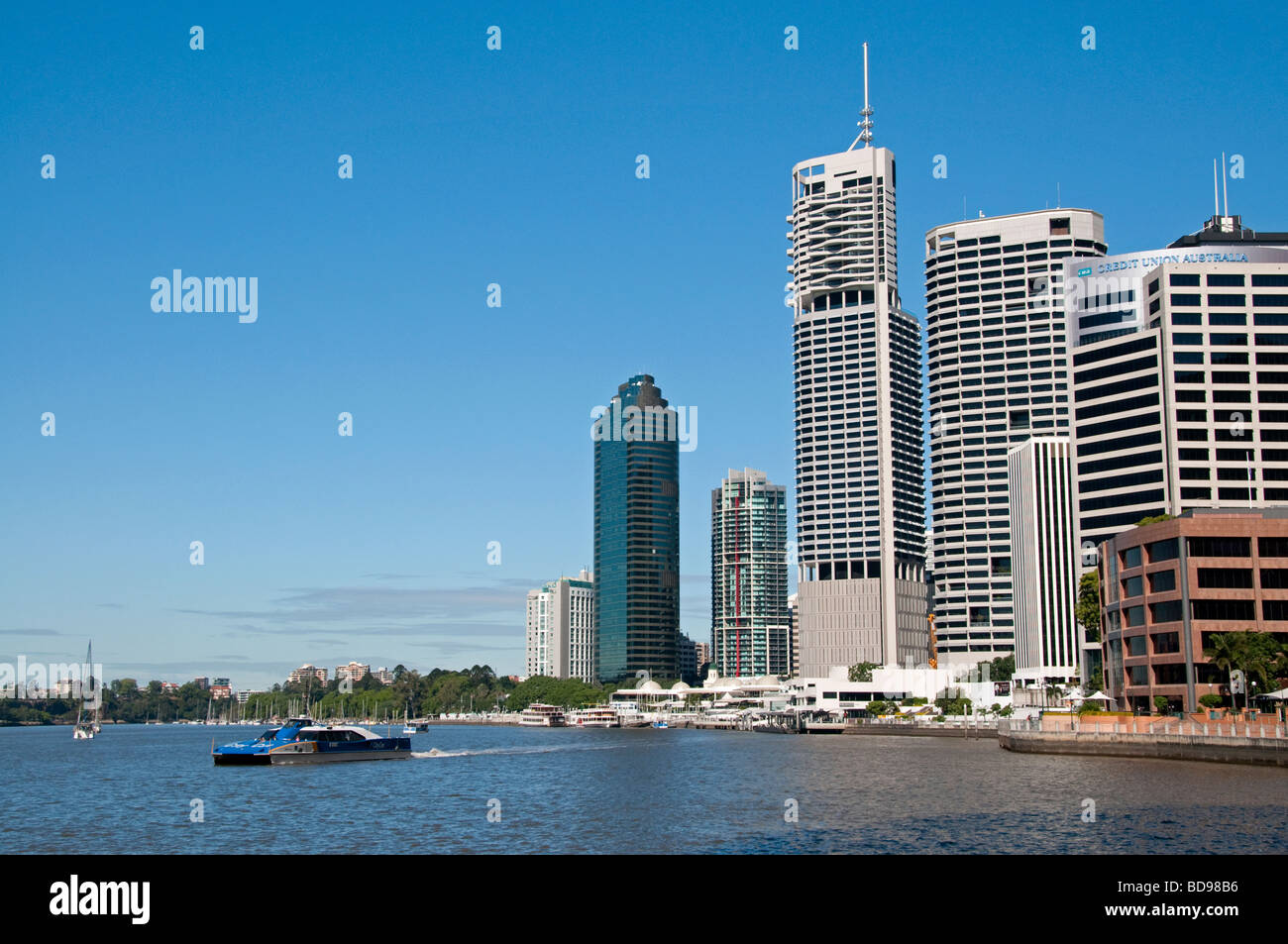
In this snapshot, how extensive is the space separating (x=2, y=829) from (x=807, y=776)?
59.5 meters

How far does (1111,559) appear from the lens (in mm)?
149625

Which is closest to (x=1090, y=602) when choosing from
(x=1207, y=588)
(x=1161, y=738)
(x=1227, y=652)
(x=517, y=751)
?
(x=1207, y=588)

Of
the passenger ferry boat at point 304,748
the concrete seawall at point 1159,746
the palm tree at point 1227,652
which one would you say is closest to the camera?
the concrete seawall at point 1159,746

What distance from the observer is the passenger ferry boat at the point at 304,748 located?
12975 centimetres

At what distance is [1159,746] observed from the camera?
10112 cm

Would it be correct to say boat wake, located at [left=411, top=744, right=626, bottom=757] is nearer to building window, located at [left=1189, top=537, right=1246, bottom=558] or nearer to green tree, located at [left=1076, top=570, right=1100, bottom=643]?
green tree, located at [left=1076, top=570, right=1100, bottom=643]

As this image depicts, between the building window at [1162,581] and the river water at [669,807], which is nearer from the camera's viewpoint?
the river water at [669,807]

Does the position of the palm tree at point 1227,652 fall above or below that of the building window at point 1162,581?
below

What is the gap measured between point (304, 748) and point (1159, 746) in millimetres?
87022

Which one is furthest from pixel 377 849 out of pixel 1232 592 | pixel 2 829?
pixel 1232 592

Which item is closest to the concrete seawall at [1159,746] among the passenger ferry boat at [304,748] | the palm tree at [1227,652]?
the palm tree at [1227,652]

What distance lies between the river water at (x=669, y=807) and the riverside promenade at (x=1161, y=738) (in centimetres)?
147

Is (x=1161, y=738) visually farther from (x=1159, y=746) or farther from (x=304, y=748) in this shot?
(x=304, y=748)

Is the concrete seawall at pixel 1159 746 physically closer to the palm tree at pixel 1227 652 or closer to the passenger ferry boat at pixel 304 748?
the palm tree at pixel 1227 652
